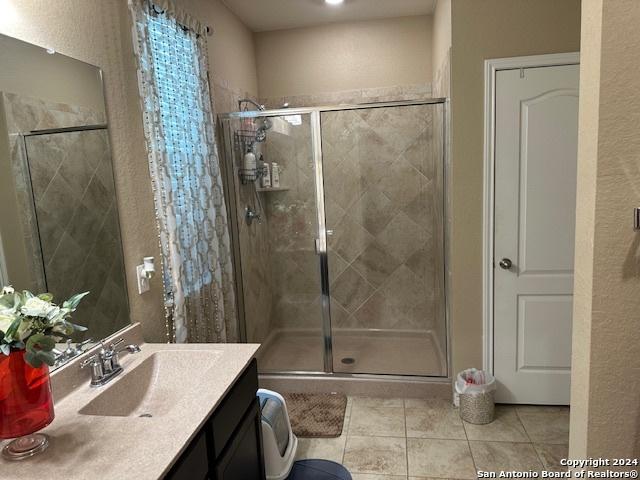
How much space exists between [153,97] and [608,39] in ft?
5.95

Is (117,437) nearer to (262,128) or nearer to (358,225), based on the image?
(262,128)

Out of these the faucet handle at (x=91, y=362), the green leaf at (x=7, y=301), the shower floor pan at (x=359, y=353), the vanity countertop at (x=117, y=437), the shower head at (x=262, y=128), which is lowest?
the shower floor pan at (x=359, y=353)

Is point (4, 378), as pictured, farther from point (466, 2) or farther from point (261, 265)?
point (466, 2)

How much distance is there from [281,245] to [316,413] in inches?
54.4

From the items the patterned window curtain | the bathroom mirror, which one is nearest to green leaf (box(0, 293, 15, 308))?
the bathroom mirror

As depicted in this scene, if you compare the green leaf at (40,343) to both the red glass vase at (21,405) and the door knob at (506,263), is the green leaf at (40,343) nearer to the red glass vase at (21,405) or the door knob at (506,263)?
the red glass vase at (21,405)

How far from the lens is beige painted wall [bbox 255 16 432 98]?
3.58 meters

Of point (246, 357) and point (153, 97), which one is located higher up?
point (153, 97)

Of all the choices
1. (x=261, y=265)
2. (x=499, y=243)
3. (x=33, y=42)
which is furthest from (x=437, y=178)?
(x=33, y=42)

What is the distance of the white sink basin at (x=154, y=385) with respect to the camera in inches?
57.2

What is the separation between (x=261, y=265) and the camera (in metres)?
3.54

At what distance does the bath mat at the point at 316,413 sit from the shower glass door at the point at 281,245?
0.92ft

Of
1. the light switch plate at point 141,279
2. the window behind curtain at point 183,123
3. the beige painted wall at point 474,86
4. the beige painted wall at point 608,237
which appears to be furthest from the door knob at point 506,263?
the light switch plate at point 141,279

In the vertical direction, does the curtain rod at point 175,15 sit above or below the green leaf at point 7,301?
above
